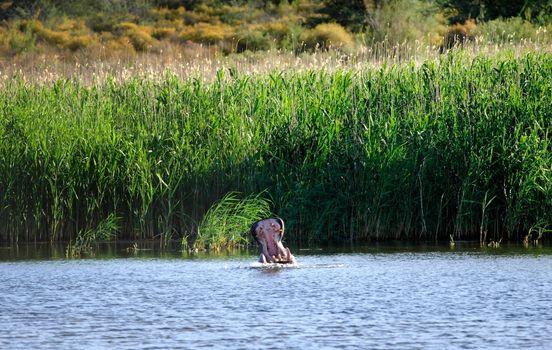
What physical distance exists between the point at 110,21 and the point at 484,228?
47403mm

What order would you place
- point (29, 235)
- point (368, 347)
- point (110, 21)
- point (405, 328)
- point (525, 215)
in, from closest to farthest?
point (368, 347), point (405, 328), point (525, 215), point (29, 235), point (110, 21)

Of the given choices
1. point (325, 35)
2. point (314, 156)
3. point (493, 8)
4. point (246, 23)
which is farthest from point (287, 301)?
point (246, 23)

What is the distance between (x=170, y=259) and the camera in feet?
41.7

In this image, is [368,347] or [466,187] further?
[466,187]

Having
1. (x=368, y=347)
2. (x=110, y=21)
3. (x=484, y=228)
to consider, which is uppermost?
(x=110, y=21)

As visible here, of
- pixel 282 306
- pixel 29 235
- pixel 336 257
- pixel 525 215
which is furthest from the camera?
pixel 29 235

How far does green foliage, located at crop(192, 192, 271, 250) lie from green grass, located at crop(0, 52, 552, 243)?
0.44 m

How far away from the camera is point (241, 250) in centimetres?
1384

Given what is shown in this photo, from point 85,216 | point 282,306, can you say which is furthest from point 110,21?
point 282,306

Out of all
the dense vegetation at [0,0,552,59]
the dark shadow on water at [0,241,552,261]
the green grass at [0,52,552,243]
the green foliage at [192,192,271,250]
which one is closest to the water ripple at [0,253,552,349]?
the dark shadow on water at [0,241,552,261]

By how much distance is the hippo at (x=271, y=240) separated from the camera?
11719mm

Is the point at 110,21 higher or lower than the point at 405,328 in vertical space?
higher

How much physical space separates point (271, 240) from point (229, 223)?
226cm

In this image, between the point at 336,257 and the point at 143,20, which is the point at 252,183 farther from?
the point at 143,20
